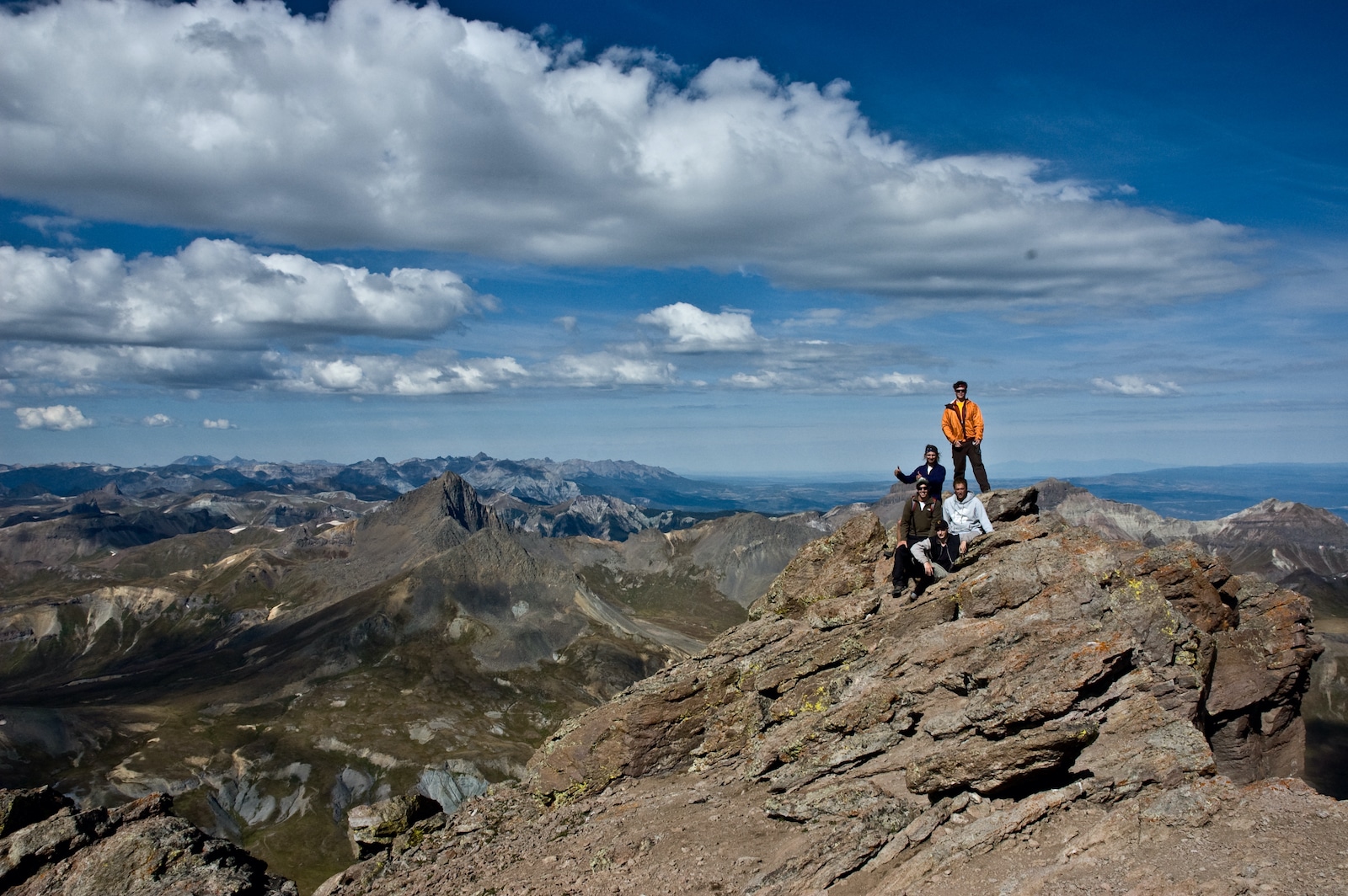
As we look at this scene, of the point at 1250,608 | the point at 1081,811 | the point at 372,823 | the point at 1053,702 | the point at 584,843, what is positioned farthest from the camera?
the point at 1250,608

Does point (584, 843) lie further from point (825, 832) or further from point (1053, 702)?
point (1053, 702)

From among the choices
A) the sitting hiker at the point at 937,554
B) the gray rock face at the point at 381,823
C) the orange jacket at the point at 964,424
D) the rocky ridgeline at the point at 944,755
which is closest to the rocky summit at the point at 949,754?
the rocky ridgeline at the point at 944,755

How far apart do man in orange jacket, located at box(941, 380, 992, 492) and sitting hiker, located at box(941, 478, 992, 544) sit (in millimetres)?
2047

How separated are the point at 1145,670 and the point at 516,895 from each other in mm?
20324

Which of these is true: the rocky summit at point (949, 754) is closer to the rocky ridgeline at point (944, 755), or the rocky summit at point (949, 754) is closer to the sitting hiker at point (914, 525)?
the rocky ridgeline at point (944, 755)

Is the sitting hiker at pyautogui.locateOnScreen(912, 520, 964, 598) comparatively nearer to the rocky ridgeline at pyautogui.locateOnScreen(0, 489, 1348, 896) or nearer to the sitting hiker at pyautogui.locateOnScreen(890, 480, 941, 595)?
the sitting hiker at pyautogui.locateOnScreen(890, 480, 941, 595)

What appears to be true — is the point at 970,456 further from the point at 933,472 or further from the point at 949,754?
the point at 949,754

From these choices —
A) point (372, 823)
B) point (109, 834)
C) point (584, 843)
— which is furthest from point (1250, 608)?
point (109, 834)

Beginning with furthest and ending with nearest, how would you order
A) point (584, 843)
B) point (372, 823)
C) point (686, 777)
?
point (372, 823)
point (686, 777)
point (584, 843)

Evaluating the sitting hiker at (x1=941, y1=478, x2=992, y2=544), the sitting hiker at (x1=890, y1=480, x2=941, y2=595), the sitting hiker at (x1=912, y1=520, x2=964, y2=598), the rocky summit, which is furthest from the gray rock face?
the sitting hiker at (x1=941, y1=478, x2=992, y2=544)

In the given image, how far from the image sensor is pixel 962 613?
24578 mm

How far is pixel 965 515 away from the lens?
27781mm

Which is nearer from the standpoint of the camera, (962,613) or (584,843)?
(962,613)

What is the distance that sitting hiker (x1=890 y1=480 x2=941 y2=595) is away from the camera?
2730cm
